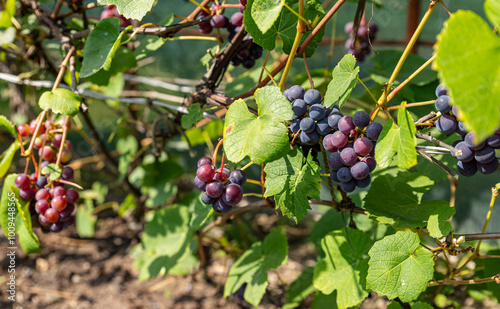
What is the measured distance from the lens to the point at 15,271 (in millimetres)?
1971

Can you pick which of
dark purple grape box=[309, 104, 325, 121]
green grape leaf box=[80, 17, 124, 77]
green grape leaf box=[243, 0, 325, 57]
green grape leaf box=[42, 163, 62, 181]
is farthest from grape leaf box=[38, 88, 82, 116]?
dark purple grape box=[309, 104, 325, 121]

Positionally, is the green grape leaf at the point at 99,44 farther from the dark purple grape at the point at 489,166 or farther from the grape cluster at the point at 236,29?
the dark purple grape at the point at 489,166

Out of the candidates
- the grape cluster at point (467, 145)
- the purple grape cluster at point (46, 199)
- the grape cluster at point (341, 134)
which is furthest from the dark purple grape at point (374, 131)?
the purple grape cluster at point (46, 199)

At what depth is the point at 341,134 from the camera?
0.69m

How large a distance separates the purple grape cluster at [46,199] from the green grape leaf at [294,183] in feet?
2.04

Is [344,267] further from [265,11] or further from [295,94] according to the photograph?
[265,11]

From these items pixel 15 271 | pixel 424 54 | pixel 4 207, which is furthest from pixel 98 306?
pixel 424 54

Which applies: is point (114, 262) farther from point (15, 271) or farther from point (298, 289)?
point (298, 289)

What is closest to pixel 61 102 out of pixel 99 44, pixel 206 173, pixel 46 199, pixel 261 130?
pixel 99 44

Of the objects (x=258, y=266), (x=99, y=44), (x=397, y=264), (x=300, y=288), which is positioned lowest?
(x=300, y=288)

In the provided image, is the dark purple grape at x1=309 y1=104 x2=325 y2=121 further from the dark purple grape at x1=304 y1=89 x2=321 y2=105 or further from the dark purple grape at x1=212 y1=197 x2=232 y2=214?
the dark purple grape at x1=212 y1=197 x2=232 y2=214

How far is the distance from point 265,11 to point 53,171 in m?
0.78

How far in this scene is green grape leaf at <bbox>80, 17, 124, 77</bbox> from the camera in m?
0.95

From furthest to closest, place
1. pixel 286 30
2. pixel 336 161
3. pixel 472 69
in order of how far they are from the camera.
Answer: pixel 286 30, pixel 336 161, pixel 472 69
